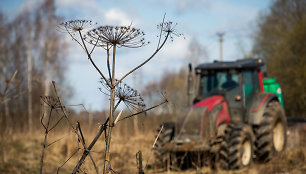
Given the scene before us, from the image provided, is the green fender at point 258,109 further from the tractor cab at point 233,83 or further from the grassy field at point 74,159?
the grassy field at point 74,159

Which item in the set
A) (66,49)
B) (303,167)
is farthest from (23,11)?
(303,167)

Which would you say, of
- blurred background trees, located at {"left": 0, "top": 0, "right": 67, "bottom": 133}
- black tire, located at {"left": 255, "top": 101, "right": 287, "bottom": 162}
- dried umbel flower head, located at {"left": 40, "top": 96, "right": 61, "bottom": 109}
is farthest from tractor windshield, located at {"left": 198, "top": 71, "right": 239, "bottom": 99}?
blurred background trees, located at {"left": 0, "top": 0, "right": 67, "bottom": 133}

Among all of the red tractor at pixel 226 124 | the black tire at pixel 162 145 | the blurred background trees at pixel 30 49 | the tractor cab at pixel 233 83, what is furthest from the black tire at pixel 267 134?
the blurred background trees at pixel 30 49

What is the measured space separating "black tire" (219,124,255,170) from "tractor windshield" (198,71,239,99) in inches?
40.1

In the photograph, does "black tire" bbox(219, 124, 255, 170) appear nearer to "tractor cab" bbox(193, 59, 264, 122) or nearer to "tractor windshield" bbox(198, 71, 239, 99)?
"tractor cab" bbox(193, 59, 264, 122)

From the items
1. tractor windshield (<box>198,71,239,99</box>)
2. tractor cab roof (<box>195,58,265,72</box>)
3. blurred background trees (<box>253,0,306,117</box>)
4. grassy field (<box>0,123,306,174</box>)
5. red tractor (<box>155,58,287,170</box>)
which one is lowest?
grassy field (<box>0,123,306,174</box>)

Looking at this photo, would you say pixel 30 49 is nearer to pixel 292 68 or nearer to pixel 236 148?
pixel 292 68

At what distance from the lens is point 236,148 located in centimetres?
637

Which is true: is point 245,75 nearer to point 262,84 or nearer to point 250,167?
point 262,84

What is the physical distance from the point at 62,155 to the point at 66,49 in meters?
15.3

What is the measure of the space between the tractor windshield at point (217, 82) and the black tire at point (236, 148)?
1018mm

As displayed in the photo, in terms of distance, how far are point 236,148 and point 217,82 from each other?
1.79m

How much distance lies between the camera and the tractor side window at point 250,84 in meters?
7.55

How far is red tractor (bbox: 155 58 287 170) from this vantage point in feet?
21.4
